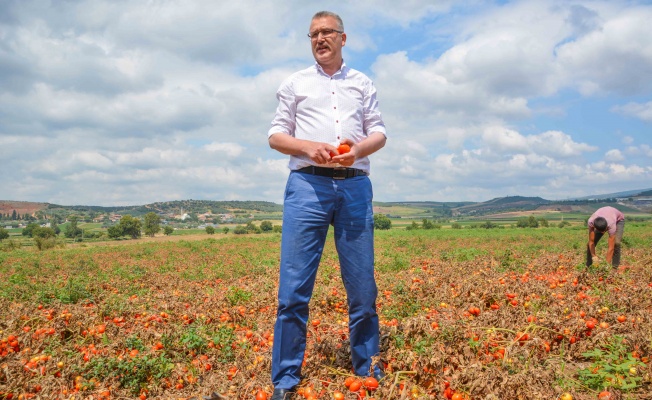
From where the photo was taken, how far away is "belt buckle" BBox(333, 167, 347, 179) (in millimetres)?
3408

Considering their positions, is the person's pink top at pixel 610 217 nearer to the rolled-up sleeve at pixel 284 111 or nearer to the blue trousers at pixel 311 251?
the blue trousers at pixel 311 251

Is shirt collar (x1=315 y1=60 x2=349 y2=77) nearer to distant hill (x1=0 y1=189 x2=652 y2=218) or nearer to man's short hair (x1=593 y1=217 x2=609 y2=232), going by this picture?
man's short hair (x1=593 y1=217 x2=609 y2=232)

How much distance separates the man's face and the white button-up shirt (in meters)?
0.12

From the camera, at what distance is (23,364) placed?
431 centimetres

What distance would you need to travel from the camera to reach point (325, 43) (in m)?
3.49

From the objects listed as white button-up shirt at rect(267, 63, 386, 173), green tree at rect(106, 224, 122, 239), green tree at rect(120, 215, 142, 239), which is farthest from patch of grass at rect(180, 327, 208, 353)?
green tree at rect(106, 224, 122, 239)

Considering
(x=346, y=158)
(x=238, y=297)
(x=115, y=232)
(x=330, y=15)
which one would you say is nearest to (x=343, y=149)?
(x=346, y=158)

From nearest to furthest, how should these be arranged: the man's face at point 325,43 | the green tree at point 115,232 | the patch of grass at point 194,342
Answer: the man's face at point 325,43 → the patch of grass at point 194,342 → the green tree at point 115,232

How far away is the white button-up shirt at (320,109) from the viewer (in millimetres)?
3486

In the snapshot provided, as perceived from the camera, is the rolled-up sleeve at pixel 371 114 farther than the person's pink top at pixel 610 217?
No

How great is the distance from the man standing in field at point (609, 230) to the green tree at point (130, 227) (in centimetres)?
7380

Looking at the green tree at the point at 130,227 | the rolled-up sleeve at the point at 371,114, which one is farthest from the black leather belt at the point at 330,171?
the green tree at the point at 130,227

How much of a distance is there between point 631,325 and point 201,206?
14612 centimetres

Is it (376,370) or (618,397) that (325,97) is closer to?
(376,370)
